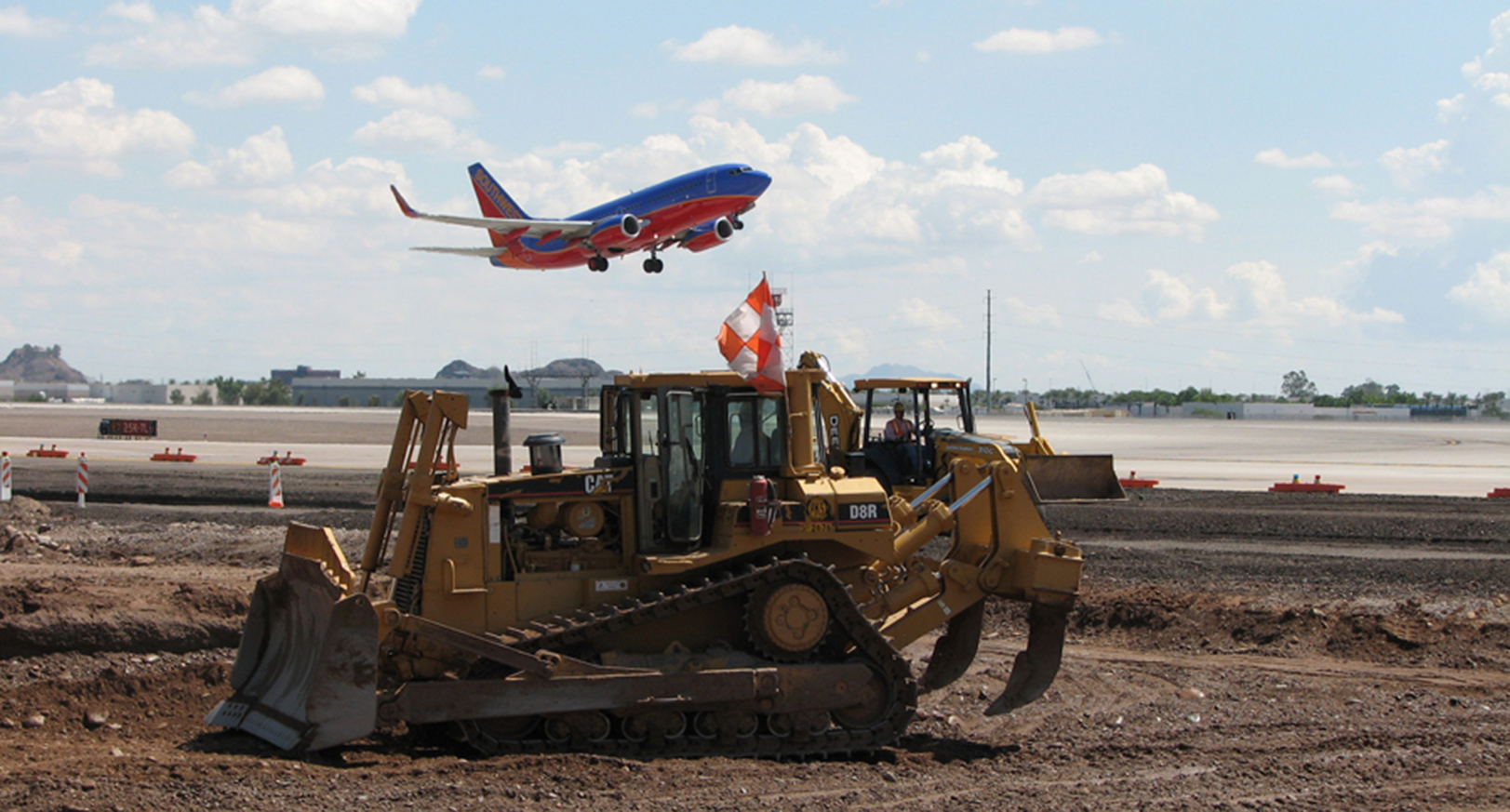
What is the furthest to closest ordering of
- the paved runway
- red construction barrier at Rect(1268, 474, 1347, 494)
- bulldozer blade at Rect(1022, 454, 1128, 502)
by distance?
the paved runway, red construction barrier at Rect(1268, 474, 1347, 494), bulldozer blade at Rect(1022, 454, 1128, 502)

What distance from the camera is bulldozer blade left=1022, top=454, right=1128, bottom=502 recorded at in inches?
482

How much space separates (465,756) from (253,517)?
54.3 feet

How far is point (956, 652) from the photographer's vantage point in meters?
10.2

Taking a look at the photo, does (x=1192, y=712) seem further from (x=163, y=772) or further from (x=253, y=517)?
(x=253, y=517)

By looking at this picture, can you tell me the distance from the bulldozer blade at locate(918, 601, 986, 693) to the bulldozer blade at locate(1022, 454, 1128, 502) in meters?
2.43

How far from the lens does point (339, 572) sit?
8.60 metres

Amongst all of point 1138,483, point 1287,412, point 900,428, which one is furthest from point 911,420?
point 1287,412

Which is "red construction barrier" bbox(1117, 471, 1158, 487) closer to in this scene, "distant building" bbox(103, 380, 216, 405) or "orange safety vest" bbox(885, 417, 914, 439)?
"orange safety vest" bbox(885, 417, 914, 439)

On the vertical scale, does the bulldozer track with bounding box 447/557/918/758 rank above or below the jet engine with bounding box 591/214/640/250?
below

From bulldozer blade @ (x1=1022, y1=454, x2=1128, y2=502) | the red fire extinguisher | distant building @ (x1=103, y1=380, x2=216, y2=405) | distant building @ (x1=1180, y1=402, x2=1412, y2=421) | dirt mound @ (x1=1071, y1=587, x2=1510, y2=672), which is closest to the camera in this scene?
the red fire extinguisher

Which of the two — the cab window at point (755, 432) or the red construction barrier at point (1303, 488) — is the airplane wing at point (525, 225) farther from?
the cab window at point (755, 432)

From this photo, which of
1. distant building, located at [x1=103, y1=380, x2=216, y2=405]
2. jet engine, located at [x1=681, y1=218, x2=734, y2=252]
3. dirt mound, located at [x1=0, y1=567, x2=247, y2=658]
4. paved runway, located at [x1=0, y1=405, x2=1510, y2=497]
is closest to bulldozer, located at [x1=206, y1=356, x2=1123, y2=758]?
dirt mound, located at [x1=0, y1=567, x2=247, y2=658]

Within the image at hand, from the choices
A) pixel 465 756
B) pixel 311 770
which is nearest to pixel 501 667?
pixel 465 756

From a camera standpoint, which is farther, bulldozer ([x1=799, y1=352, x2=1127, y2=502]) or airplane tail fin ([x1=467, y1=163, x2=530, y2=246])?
airplane tail fin ([x1=467, y1=163, x2=530, y2=246])
